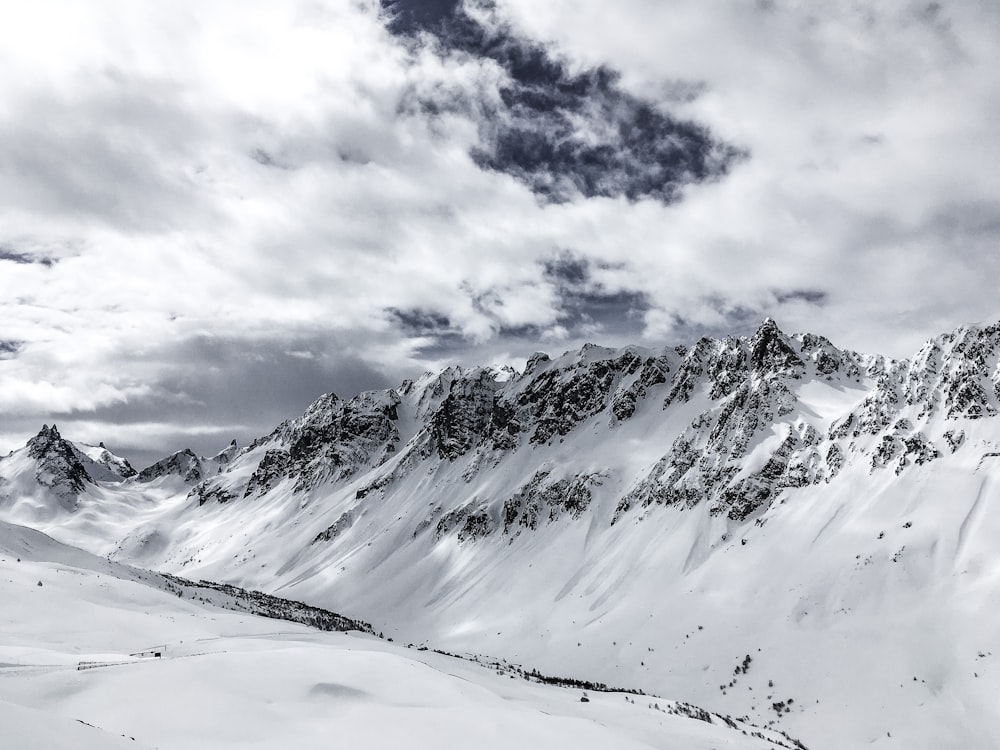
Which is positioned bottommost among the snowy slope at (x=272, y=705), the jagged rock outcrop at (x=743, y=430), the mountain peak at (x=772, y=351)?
the snowy slope at (x=272, y=705)

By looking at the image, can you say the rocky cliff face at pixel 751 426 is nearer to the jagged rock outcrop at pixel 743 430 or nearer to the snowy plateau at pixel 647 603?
the jagged rock outcrop at pixel 743 430

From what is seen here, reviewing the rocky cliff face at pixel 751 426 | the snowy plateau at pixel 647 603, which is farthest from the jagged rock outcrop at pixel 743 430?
the snowy plateau at pixel 647 603

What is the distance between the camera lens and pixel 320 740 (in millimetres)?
22359

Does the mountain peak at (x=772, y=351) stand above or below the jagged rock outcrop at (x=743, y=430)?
above

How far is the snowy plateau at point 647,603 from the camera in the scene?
86.7 ft

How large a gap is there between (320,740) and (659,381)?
180669 millimetres

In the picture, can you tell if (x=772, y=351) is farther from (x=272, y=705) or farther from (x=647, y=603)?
(x=272, y=705)

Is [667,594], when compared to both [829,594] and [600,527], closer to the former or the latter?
[829,594]

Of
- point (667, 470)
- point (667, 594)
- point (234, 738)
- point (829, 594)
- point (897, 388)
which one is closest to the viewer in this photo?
point (234, 738)

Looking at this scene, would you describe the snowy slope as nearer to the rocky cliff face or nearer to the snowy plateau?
the snowy plateau

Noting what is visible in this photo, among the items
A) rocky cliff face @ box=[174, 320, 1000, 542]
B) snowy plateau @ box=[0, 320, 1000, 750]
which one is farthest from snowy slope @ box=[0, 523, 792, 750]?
rocky cliff face @ box=[174, 320, 1000, 542]

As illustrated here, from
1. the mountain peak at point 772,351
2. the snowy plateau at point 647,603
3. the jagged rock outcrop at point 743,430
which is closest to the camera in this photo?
the snowy plateau at point 647,603

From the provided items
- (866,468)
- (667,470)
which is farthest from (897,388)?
(667,470)

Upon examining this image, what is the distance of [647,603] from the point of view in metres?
107
